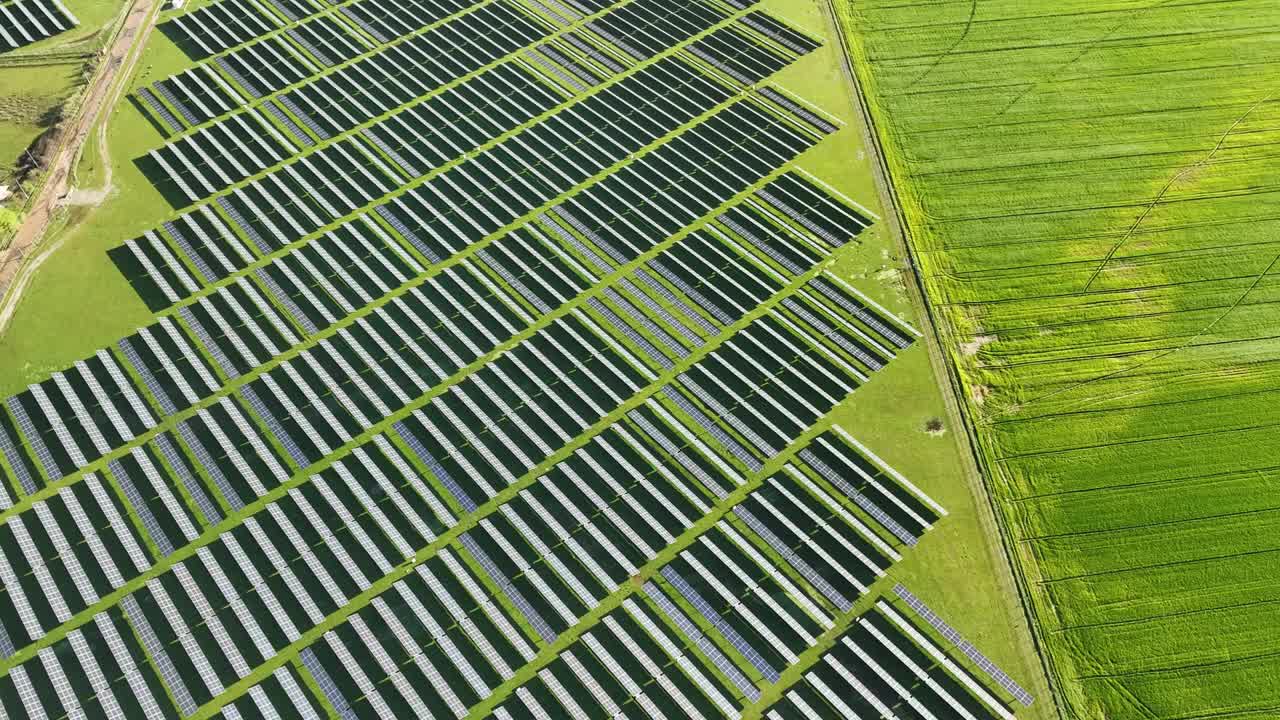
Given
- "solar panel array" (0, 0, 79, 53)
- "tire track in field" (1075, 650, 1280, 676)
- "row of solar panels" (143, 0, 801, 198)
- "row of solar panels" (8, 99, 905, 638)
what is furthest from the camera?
"solar panel array" (0, 0, 79, 53)

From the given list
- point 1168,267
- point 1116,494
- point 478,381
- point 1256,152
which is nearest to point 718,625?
point 478,381

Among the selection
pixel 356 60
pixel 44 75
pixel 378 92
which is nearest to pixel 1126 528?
pixel 378 92

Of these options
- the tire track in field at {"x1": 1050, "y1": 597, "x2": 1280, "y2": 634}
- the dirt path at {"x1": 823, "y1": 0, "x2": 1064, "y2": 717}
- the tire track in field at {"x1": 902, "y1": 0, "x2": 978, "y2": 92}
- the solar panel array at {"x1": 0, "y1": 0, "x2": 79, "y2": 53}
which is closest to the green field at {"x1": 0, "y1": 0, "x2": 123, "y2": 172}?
the solar panel array at {"x1": 0, "y1": 0, "x2": 79, "y2": 53}

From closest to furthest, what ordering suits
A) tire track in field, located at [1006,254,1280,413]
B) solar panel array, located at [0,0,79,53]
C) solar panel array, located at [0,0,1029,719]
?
solar panel array, located at [0,0,1029,719]
tire track in field, located at [1006,254,1280,413]
solar panel array, located at [0,0,79,53]

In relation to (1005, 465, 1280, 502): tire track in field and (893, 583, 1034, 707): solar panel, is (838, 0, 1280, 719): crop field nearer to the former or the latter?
Answer: (1005, 465, 1280, 502): tire track in field

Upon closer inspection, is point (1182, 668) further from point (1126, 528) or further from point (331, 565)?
point (331, 565)

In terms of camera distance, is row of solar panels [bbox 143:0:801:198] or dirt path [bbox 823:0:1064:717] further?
row of solar panels [bbox 143:0:801:198]
